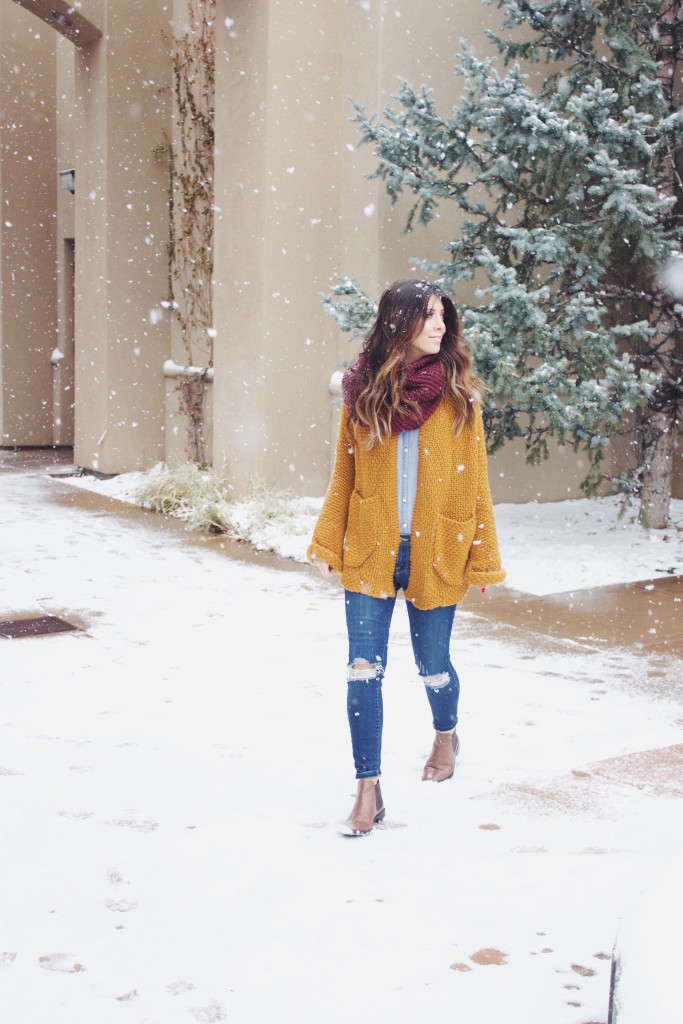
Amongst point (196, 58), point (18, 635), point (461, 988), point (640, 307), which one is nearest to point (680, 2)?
point (640, 307)

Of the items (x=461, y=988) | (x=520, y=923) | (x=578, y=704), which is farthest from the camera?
(x=578, y=704)

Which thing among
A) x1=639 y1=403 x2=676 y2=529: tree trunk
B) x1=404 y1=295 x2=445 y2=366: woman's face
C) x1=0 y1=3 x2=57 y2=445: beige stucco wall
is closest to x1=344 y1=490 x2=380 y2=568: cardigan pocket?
x1=404 y1=295 x2=445 y2=366: woman's face

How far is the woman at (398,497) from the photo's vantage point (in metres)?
3.47

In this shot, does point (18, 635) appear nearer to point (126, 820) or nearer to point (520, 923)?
point (126, 820)

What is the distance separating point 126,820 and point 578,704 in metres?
2.11

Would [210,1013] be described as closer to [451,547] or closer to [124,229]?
[451,547]

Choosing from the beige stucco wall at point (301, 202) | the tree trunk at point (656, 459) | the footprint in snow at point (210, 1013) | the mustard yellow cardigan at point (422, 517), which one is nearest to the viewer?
the footprint in snow at point (210, 1013)

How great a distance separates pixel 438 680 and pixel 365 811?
0.54 meters

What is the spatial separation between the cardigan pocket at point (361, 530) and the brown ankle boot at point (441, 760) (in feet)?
2.52

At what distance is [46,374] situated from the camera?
53.6 feet

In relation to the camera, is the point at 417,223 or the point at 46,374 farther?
the point at 46,374

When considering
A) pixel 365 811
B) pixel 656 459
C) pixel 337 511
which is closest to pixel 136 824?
pixel 365 811

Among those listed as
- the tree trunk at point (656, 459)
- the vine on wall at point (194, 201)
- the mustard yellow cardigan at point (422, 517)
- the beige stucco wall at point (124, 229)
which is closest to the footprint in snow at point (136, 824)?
the mustard yellow cardigan at point (422, 517)

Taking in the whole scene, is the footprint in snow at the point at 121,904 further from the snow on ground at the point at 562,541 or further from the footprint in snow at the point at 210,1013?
the snow on ground at the point at 562,541
